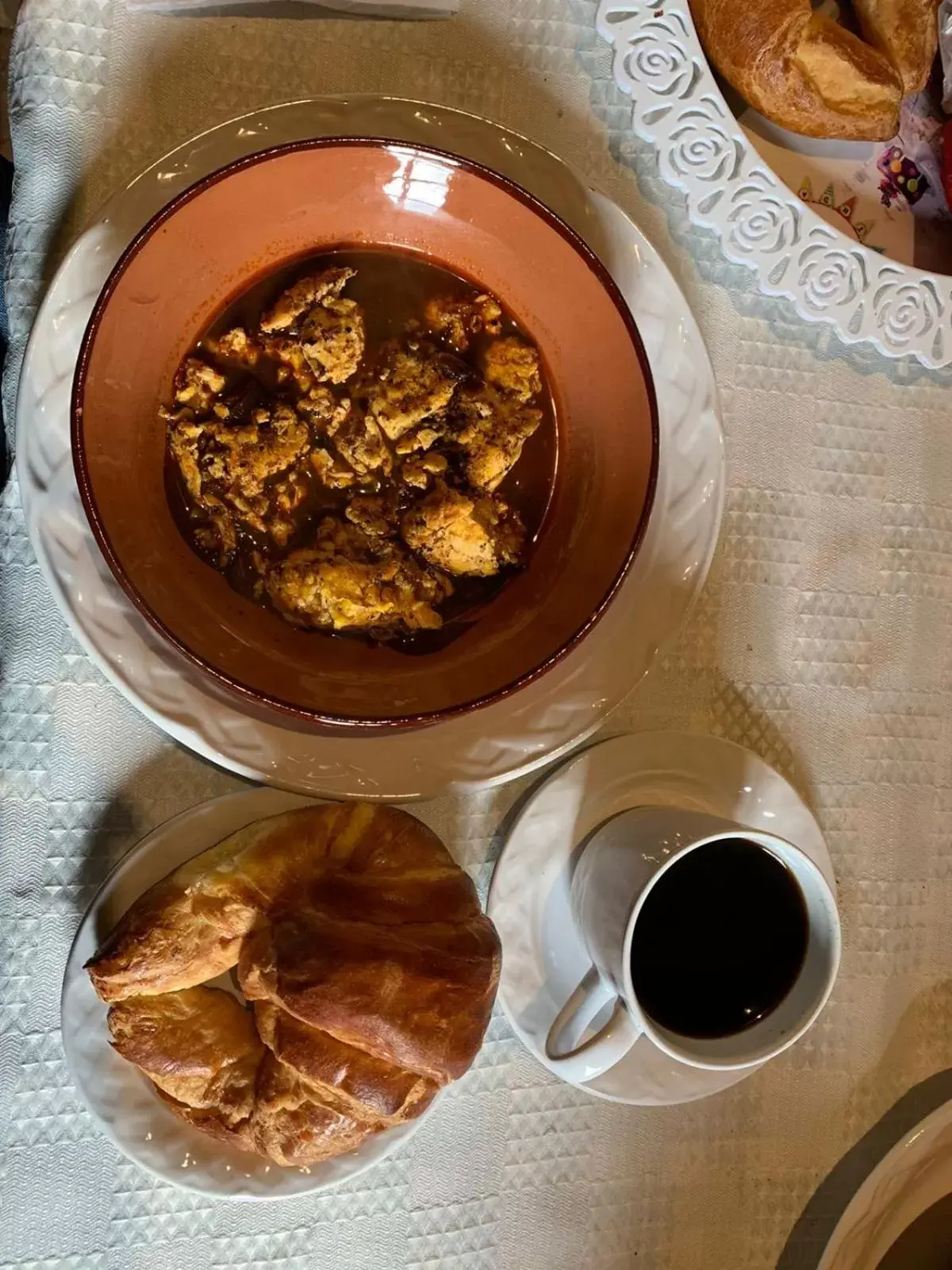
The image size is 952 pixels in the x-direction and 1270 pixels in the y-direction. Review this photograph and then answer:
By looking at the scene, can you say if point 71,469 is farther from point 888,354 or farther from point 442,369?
point 888,354

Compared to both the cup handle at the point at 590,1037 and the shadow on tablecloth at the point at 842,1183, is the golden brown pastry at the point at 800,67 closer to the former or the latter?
the cup handle at the point at 590,1037

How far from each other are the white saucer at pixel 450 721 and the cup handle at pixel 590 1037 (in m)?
0.17

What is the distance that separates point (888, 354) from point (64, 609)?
0.68 metres

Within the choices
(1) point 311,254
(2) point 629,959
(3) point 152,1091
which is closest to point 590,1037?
(2) point 629,959

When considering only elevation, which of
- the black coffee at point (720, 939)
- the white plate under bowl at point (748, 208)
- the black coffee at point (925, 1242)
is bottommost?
the black coffee at point (925, 1242)

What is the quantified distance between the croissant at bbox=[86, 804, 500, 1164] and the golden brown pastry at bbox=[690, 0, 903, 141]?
0.62 metres

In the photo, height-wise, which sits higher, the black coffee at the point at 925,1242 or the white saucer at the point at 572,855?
the white saucer at the point at 572,855

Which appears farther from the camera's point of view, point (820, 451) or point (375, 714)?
point (820, 451)

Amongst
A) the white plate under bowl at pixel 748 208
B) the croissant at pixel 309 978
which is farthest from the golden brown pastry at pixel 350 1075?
the white plate under bowl at pixel 748 208

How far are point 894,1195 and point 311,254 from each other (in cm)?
91

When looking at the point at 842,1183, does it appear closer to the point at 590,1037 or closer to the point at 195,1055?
the point at 590,1037

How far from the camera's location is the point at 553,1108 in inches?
31.3

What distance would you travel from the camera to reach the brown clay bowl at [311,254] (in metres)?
0.67

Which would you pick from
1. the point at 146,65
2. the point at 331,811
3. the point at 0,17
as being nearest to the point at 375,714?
the point at 331,811
